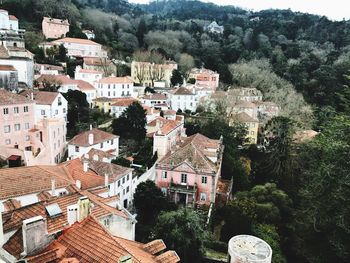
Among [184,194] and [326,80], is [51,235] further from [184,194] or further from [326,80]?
[326,80]

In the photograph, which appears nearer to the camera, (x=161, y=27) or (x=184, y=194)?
(x=184, y=194)

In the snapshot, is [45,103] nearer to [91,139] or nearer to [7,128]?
[7,128]

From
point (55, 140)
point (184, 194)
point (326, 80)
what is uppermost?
point (326, 80)

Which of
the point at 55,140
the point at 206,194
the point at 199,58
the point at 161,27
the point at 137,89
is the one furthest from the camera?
the point at 161,27

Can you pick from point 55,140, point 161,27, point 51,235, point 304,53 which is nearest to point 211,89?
point 304,53

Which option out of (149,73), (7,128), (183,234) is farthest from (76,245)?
(149,73)

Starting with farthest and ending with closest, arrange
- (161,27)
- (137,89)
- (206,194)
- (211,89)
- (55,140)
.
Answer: (161,27) → (211,89) → (137,89) → (55,140) → (206,194)

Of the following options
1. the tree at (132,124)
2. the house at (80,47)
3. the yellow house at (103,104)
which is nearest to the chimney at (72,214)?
the tree at (132,124)
